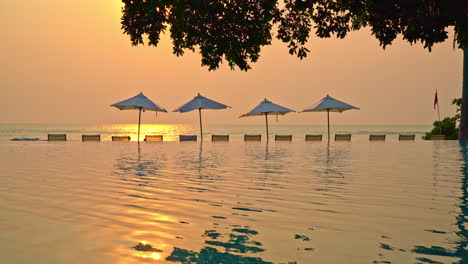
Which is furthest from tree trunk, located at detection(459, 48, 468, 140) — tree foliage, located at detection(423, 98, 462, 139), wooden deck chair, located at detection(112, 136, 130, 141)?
wooden deck chair, located at detection(112, 136, 130, 141)

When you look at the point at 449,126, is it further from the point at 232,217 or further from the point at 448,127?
the point at 232,217

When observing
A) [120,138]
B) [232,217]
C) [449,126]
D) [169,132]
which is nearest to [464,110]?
[449,126]

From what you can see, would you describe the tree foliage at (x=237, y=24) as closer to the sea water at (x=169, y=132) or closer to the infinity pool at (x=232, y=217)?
the infinity pool at (x=232, y=217)

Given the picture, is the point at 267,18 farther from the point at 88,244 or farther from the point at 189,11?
the point at 88,244

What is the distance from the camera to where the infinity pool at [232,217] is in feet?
15.2

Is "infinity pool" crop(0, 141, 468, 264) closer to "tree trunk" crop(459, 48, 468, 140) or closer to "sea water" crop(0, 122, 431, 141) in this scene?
"tree trunk" crop(459, 48, 468, 140)

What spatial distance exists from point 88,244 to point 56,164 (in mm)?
10066

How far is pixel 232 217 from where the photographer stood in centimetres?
637

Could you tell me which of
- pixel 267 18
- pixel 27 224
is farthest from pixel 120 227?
pixel 267 18

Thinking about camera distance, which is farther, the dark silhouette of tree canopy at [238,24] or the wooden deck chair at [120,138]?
the wooden deck chair at [120,138]

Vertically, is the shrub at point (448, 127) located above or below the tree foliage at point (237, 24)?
below

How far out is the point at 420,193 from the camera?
340 inches

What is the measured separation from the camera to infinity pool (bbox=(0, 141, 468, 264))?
4637 millimetres

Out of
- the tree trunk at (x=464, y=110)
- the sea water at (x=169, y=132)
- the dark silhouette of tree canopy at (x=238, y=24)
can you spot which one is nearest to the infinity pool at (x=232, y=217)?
the dark silhouette of tree canopy at (x=238, y=24)
